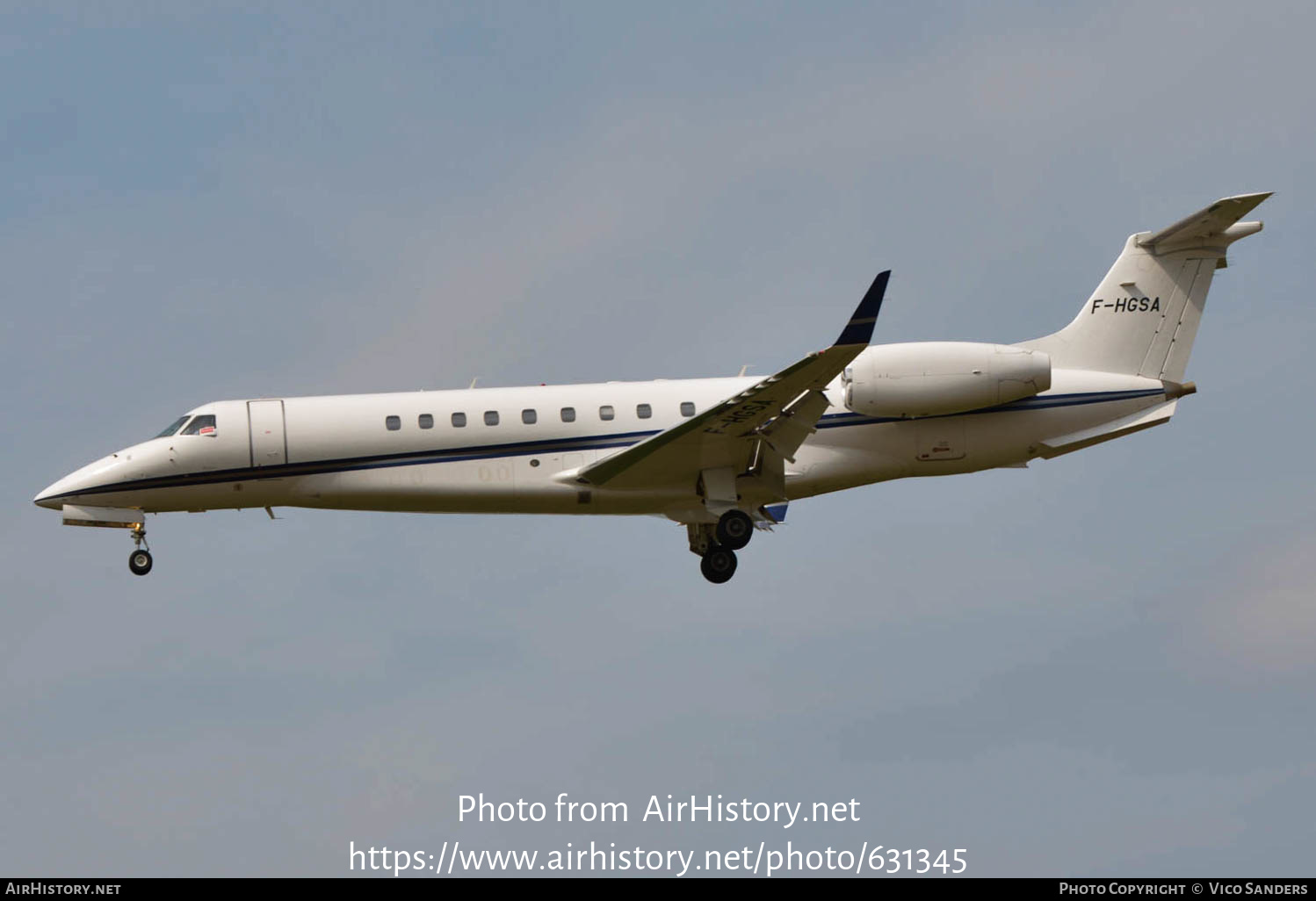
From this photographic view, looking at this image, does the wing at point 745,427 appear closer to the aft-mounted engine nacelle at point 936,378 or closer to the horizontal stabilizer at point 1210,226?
the aft-mounted engine nacelle at point 936,378

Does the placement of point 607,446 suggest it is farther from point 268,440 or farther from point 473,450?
point 268,440

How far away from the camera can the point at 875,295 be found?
2216 cm

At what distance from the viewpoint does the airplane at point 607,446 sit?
25.2 metres

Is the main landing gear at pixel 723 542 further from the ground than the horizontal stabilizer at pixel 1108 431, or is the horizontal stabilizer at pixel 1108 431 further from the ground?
the horizontal stabilizer at pixel 1108 431

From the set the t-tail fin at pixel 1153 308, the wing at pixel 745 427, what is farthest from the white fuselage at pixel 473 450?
the t-tail fin at pixel 1153 308

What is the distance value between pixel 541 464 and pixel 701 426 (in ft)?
9.68

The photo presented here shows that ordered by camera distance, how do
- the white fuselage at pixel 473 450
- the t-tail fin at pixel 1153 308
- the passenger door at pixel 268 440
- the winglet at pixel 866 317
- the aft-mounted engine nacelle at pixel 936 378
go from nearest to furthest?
the winglet at pixel 866 317, the aft-mounted engine nacelle at pixel 936 378, the white fuselage at pixel 473 450, the passenger door at pixel 268 440, the t-tail fin at pixel 1153 308

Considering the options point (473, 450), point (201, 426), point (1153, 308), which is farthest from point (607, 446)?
point (1153, 308)

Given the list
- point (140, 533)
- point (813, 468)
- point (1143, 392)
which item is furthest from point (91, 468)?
point (1143, 392)

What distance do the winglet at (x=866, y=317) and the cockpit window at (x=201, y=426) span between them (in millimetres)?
10596

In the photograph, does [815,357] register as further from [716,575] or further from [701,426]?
[716,575]

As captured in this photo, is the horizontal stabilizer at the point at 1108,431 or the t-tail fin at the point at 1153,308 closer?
the horizontal stabilizer at the point at 1108,431

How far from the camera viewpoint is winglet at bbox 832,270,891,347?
22078 mm

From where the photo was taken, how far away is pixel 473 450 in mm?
25516
